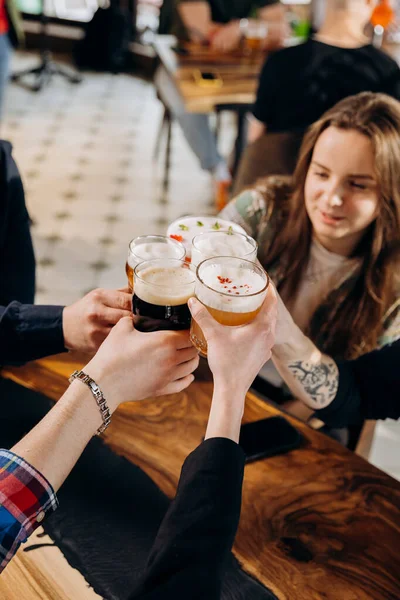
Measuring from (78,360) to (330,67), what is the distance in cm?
183

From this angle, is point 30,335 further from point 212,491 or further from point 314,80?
point 314,80

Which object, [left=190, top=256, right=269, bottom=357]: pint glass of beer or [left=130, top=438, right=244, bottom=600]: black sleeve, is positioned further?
[left=190, top=256, right=269, bottom=357]: pint glass of beer

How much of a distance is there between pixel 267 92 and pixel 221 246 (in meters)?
1.71

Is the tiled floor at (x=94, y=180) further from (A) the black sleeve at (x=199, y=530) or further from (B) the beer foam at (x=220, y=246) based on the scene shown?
(A) the black sleeve at (x=199, y=530)

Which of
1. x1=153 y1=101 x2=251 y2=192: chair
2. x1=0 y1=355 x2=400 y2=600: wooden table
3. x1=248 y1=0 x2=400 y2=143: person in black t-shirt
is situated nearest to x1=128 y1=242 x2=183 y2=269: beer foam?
x1=0 y1=355 x2=400 y2=600: wooden table

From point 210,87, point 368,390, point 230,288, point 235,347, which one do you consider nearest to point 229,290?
point 230,288

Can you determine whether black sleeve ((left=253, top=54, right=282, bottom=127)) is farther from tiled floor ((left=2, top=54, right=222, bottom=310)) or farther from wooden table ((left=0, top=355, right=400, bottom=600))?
wooden table ((left=0, top=355, right=400, bottom=600))

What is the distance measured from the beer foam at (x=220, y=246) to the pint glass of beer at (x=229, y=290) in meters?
0.09

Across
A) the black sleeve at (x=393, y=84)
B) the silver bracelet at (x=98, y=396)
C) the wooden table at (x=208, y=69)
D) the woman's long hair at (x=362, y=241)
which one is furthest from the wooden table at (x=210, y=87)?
the silver bracelet at (x=98, y=396)

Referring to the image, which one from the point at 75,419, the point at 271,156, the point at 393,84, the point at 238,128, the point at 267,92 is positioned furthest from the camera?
the point at 238,128

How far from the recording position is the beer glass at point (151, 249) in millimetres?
1330

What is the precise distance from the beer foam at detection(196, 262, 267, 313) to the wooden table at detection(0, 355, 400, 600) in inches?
15.4

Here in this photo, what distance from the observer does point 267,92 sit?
9.15ft

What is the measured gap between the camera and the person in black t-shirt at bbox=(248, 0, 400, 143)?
2.54 m
